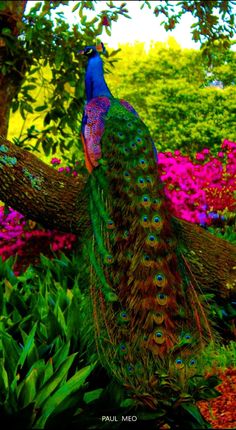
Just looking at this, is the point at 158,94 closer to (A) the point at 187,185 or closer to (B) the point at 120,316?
(A) the point at 187,185

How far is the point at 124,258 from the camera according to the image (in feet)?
13.7

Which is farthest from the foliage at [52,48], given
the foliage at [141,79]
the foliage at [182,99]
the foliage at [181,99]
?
the foliage at [182,99]

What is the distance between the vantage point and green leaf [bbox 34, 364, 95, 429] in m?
3.56

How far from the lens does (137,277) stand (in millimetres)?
4117

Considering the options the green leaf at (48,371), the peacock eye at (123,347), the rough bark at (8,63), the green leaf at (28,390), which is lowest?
the green leaf at (28,390)

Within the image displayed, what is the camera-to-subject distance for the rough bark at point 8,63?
26.9 ft

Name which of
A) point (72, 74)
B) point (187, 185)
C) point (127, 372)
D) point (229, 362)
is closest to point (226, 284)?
point (229, 362)

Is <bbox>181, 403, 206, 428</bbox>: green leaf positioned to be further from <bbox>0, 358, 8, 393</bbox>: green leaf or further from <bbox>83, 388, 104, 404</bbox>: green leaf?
<bbox>0, 358, 8, 393</bbox>: green leaf

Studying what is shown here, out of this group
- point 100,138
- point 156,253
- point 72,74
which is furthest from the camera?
point 72,74

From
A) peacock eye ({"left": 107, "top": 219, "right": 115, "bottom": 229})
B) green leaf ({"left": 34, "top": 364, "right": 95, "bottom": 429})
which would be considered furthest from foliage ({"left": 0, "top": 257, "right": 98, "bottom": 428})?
peacock eye ({"left": 107, "top": 219, "right": 115, "bottom": 229})

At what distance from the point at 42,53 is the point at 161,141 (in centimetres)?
773

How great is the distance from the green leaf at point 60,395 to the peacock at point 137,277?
0.66 ft

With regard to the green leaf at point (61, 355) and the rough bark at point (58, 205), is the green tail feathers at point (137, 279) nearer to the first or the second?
the green leaf at point (61, 355)

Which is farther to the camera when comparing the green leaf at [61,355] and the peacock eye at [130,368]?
the green leaf at [61,355]
